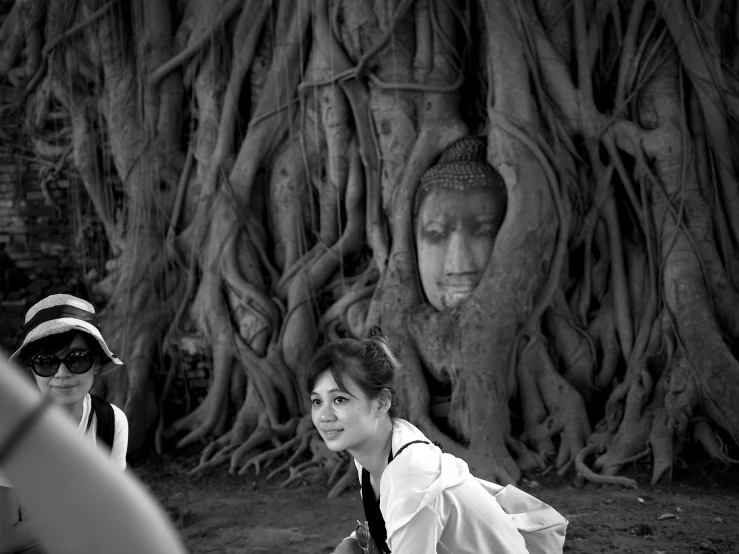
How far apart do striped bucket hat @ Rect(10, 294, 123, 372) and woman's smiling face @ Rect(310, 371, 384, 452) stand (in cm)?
51

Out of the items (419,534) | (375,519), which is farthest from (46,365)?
(419,534)

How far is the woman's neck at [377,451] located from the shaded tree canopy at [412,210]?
225cm

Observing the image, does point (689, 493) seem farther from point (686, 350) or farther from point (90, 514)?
point (90, 514)

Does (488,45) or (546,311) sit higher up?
(488,45)

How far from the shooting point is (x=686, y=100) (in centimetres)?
458

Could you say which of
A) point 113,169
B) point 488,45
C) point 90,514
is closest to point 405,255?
point 488,45

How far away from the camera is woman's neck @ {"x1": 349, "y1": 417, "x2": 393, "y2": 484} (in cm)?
197

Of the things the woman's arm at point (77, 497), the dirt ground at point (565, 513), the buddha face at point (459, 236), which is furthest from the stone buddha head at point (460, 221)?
the woman's arm at point (77, 497)

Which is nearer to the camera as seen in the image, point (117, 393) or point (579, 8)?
point (579, 8)

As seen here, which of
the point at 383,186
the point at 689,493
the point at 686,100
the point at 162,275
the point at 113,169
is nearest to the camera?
the point at 689,493

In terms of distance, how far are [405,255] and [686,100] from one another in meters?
1.57

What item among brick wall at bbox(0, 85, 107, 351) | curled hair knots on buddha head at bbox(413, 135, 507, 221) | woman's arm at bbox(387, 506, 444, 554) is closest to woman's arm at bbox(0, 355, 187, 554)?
woman's arm at bbox(387, 506, 444, 554)

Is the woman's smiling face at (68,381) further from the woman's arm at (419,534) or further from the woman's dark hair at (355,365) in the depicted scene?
the woman's arm at (419,534)

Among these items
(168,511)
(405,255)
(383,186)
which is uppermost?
(383,186)
